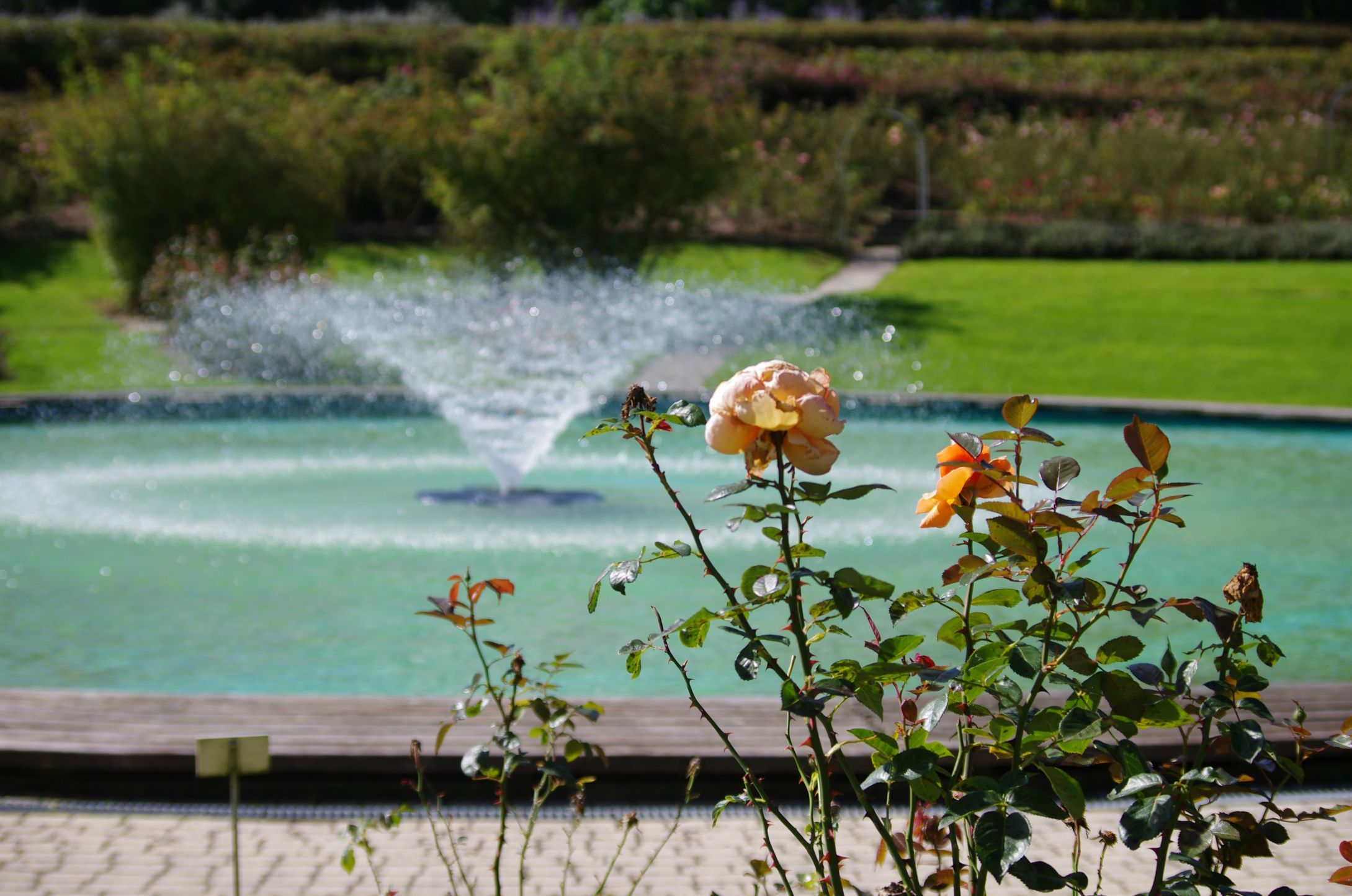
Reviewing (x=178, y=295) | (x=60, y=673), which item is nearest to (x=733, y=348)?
(x=178, y=295)

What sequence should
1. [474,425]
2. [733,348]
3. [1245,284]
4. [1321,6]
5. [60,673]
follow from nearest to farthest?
[60,673] < [474,425] < [733,348] < [1245,284] < [1321,6]

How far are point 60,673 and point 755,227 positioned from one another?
555 inches

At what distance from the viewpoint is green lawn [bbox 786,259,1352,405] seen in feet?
33.7

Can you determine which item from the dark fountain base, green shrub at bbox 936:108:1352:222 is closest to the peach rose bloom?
the dark fountain base

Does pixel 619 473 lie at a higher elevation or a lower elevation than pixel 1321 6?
lower

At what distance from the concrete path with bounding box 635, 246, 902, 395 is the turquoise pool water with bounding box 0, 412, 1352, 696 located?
1348 mm

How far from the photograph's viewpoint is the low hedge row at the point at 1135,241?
51.2 feet

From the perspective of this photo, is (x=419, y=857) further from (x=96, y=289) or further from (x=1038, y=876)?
(x=96, y=289)

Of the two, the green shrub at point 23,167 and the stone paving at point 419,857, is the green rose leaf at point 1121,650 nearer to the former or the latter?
the stone paving at point 419,857

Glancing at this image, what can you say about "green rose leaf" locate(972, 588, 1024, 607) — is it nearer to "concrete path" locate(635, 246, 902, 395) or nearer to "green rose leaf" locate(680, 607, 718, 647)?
"green rose leaf" locate(680, 607, 718, 647)

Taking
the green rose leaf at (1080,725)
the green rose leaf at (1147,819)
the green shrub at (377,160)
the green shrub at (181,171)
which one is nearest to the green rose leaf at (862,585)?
the green rose leaf at (1080,725)

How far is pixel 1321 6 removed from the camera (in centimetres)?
3594

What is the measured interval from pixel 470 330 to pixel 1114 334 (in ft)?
18.3

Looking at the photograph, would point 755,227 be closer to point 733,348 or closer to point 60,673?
point 733,348
